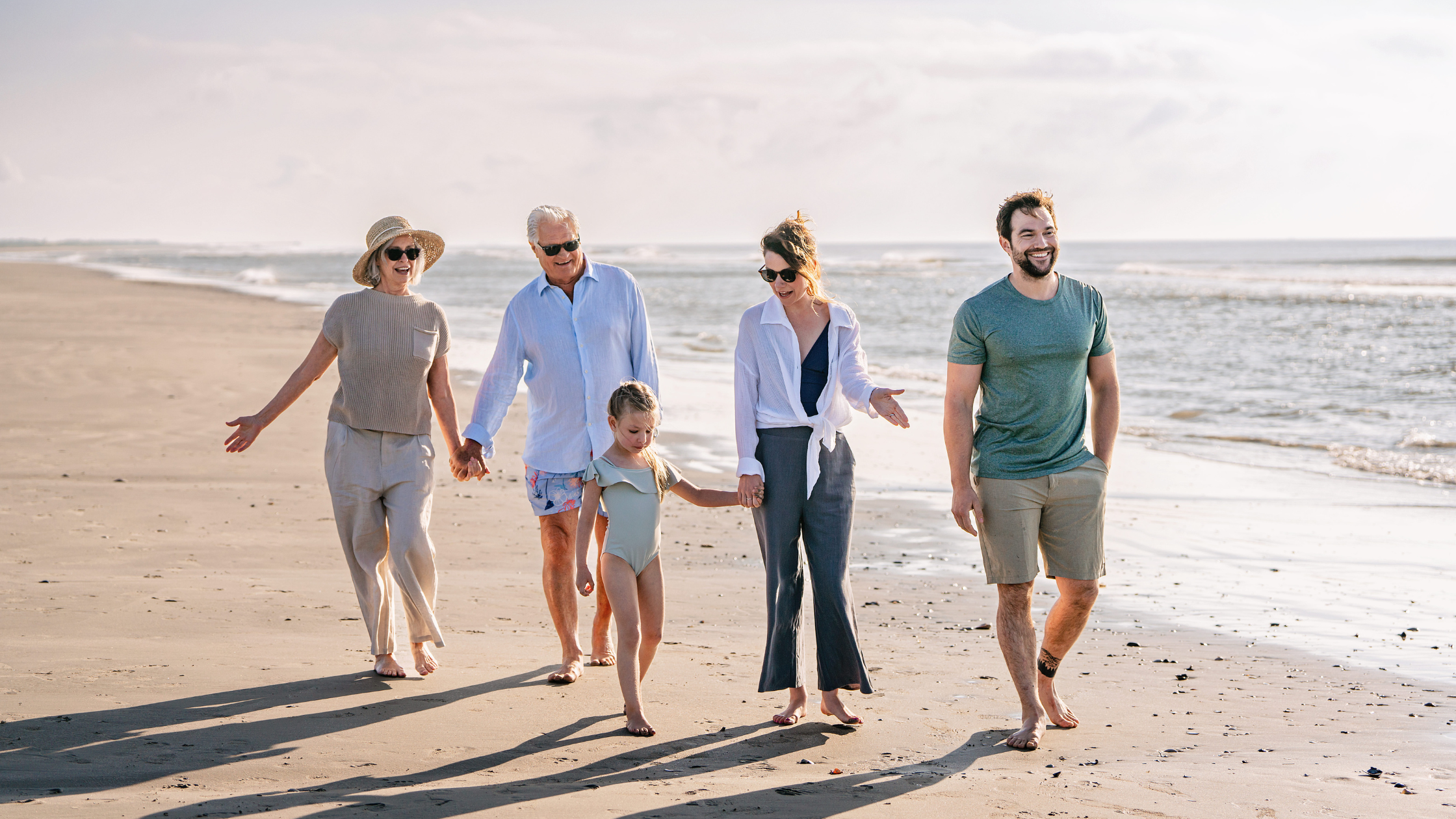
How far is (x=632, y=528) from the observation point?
13.8ft

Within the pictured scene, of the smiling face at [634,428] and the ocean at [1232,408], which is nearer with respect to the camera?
the smiling face at [634,428]

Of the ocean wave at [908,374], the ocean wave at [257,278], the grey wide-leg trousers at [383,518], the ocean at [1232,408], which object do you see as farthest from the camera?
the ocean wave at [257,278]

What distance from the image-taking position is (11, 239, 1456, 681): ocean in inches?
250

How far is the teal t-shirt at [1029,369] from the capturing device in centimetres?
415

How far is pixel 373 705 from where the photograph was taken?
4.42m

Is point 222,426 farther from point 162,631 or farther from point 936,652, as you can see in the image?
point 936,652

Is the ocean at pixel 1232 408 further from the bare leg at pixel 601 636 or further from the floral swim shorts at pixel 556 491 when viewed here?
the floral swim shorts at pixel 556 491

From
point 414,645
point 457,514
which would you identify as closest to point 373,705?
point 414,645

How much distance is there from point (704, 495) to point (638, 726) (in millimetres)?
852

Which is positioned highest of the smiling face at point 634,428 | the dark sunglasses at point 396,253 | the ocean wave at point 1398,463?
the dark sunglasses at point 396,253

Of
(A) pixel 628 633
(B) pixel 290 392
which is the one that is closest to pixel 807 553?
(A) pixel 628 633

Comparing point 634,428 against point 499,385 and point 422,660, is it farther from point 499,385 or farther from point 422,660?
point 422,660

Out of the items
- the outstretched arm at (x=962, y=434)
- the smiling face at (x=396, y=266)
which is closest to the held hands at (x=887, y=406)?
the outstretched arm at (x=962, y=434)

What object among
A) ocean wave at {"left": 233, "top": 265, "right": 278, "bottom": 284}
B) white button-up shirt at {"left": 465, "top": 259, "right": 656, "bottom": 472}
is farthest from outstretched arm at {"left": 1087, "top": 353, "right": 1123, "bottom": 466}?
ocean wave at {"left": 233, "top": 265, "right": 278, "bottom": 284}
